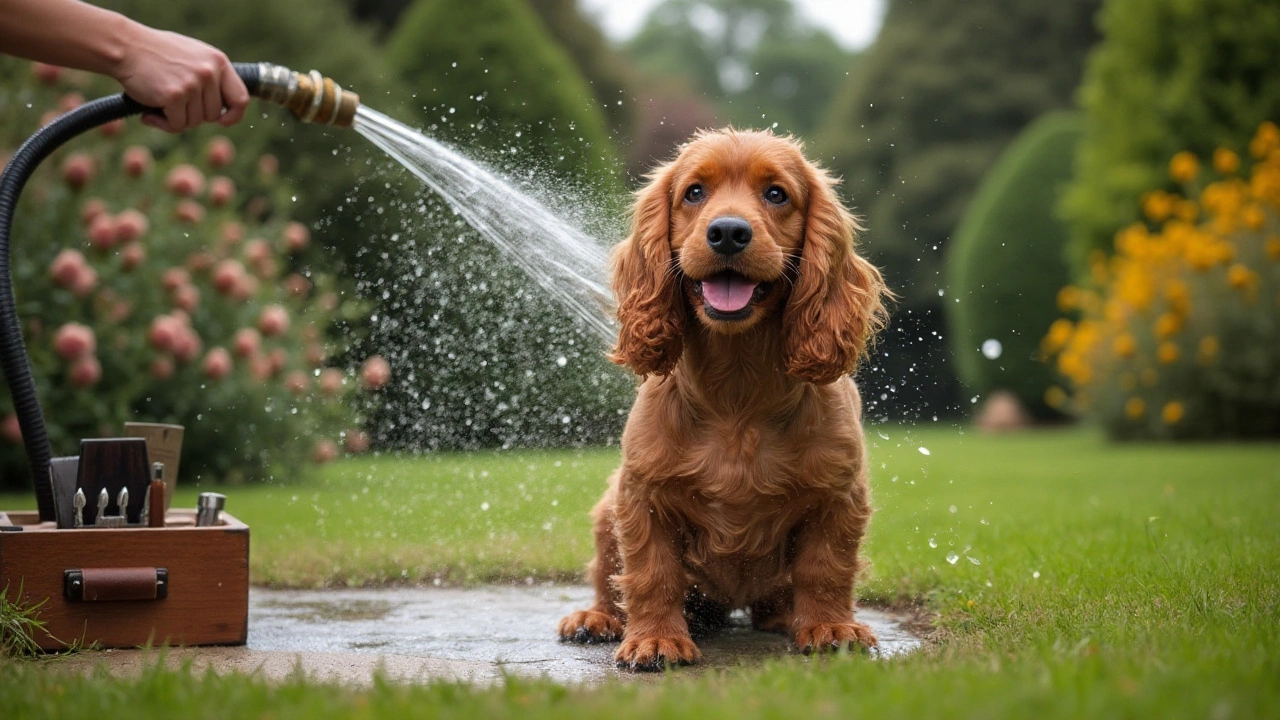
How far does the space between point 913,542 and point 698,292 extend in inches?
93.4

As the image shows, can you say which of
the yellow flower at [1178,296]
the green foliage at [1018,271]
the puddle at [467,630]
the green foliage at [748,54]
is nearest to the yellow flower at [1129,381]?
the yellow flower at [1178,296]

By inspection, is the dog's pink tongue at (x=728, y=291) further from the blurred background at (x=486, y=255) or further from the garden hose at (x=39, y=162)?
the garden hose at (x=39, y=162)

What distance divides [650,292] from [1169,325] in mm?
9178

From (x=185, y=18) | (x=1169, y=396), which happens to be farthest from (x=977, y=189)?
(x=185, y=18)

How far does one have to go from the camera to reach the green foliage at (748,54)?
128ft

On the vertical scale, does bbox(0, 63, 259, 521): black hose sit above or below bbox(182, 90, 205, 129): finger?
below

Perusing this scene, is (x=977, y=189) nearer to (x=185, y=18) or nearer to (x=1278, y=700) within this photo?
(x=185, y=18)

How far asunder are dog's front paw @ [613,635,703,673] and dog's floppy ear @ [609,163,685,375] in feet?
2.42

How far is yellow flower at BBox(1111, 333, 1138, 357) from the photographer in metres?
11.5

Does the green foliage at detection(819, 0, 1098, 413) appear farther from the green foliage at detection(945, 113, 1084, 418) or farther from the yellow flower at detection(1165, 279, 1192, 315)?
the yellow flower at detection(1165, 279, 1192, 315)

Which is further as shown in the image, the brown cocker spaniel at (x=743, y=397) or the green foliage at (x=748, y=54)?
the green foliage at (x=748, y=54)

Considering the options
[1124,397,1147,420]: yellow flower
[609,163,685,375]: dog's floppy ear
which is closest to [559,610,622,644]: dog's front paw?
[609,163,685,375]: dog's floppy ear

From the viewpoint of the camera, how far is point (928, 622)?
3.84 meters

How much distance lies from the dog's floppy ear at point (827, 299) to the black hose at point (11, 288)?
1.94 m
